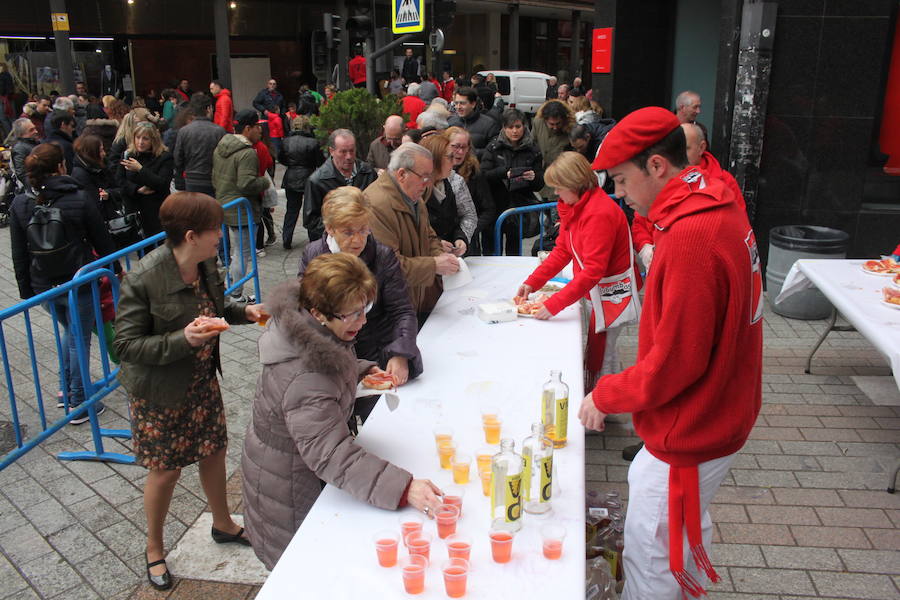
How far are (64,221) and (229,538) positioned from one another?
2.62 m

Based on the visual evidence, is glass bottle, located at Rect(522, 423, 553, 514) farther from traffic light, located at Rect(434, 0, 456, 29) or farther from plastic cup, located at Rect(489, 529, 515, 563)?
traffic light, located at Rect(434, 0, 456, 29)

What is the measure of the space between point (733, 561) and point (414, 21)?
29.2ft

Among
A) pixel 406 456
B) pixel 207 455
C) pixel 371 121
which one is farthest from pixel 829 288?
pixel 371 121

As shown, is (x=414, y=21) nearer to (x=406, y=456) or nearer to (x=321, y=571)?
(x=406, y=456)

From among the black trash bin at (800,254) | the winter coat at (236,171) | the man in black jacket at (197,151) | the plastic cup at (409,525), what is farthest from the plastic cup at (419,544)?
the man in black jacket at (197,151)

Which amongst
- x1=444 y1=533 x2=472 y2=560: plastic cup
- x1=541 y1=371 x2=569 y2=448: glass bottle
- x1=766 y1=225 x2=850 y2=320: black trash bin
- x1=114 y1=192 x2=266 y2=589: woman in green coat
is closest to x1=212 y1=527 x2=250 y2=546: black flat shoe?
x1=114 y1=192 x2=266 y2=589: woman in green coat

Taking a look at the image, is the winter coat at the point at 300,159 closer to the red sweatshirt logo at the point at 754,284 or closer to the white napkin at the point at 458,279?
the white napkin at the point at 458,279

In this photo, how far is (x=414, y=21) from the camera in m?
10.7

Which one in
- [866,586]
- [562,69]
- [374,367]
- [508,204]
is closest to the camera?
[374,367]

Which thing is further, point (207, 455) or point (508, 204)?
point (508, 204)

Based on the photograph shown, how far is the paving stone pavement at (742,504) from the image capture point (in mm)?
3574

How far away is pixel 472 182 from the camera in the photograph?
6.69 meters

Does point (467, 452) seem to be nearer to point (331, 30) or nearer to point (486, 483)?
point (486, 483)

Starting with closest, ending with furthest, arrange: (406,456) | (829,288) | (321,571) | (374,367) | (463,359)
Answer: (321,571), (406,456), (374,367), (463,359), (829,288)
